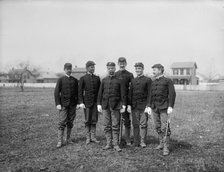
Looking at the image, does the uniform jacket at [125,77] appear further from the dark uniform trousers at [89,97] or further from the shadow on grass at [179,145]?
the shadow on grass at [179,145]

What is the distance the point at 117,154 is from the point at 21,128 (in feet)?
15.5

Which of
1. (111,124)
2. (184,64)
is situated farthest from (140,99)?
(184,64)

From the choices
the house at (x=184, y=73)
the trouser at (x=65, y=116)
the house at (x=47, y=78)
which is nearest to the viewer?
the trouser at (x=65, y=116)

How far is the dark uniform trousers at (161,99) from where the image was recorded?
607cm

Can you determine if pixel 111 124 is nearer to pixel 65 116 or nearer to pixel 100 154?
pixel 100 154

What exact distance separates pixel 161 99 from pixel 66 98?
9.37 feet

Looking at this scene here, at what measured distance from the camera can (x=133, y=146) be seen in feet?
21.7

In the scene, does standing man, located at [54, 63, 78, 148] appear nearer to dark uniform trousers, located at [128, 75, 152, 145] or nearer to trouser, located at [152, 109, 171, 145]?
dark uniform trousers, located at [128, 75, 152, 145]

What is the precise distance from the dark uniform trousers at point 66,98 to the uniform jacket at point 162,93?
96.6 inches

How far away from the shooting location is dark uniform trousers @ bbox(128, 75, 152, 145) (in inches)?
256

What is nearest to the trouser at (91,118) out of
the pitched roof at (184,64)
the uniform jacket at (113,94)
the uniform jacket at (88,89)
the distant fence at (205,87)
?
the uniform jacket at (88,89)

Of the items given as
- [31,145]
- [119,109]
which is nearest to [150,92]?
[119,109]

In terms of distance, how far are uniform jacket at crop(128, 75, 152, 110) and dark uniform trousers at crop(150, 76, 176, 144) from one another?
10.3 inches

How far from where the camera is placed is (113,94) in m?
6.38
